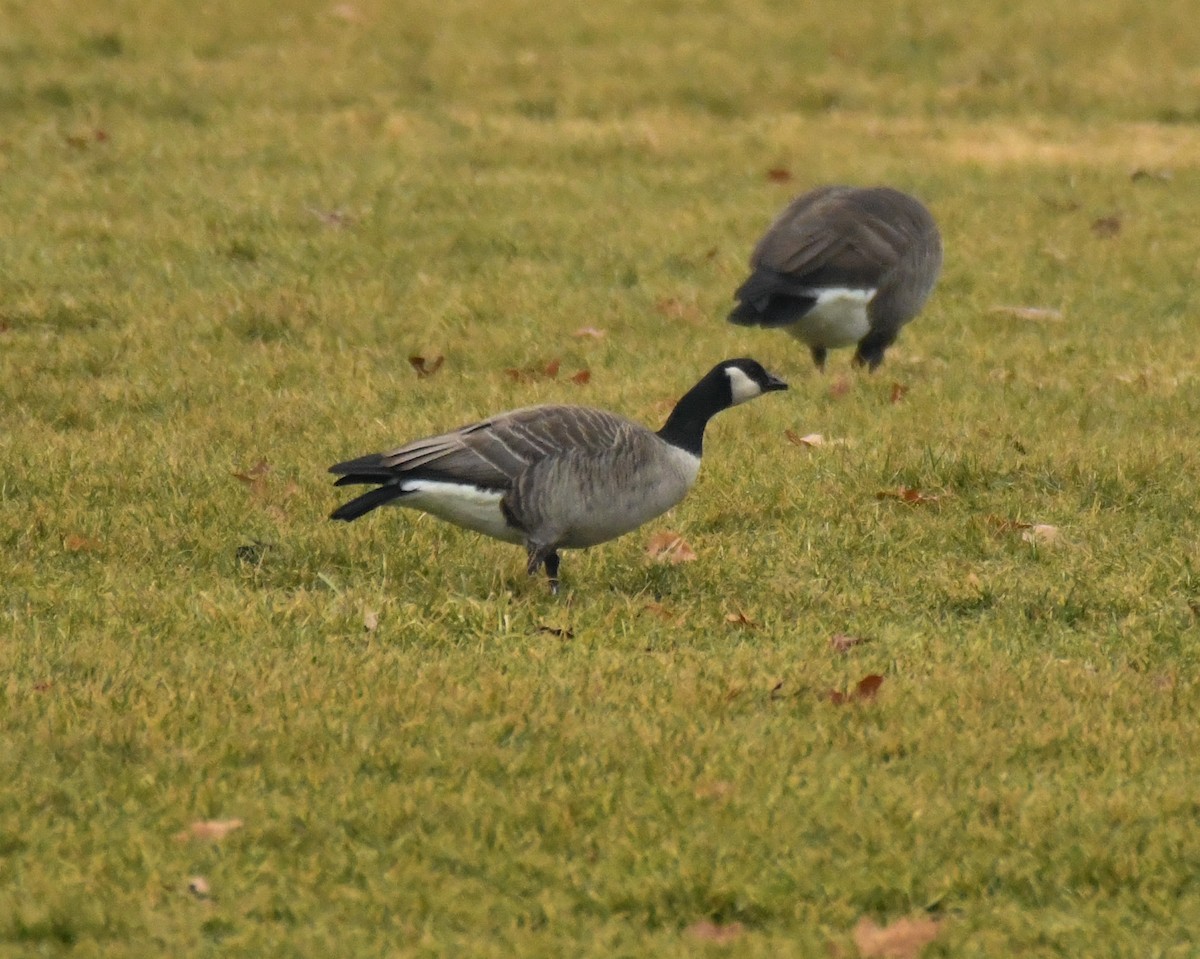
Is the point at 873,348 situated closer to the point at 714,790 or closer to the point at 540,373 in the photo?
the point at 540,373

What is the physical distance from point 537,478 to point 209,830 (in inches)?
86.3

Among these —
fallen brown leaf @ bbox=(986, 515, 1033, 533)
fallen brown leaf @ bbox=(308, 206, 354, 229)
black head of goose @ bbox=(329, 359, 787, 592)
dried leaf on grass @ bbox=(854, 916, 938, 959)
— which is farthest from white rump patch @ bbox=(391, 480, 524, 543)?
fallen brown leaf @ bbox=(308, 206, 354, 229)

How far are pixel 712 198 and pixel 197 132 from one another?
4280mm

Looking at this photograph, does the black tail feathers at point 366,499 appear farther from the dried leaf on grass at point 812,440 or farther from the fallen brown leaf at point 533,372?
the fallen brown leaf at point 533,372

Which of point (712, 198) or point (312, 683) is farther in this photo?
point (712, 198)

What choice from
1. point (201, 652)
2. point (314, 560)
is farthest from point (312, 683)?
point (314, 560)

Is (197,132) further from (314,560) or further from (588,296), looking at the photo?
(314,560)

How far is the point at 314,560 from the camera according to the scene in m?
6.99

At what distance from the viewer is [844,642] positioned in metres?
6.22

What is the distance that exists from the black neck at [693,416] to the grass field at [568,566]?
1.48 ft

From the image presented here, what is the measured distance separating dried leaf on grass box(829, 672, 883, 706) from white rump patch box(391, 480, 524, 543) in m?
1.48

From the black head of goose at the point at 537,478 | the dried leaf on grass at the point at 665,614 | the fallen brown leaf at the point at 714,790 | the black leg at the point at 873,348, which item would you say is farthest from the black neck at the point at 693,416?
the black leg at the point at 873,348

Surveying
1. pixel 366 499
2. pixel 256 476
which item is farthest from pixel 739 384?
pixel 256 476

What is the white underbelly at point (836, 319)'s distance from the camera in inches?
388
